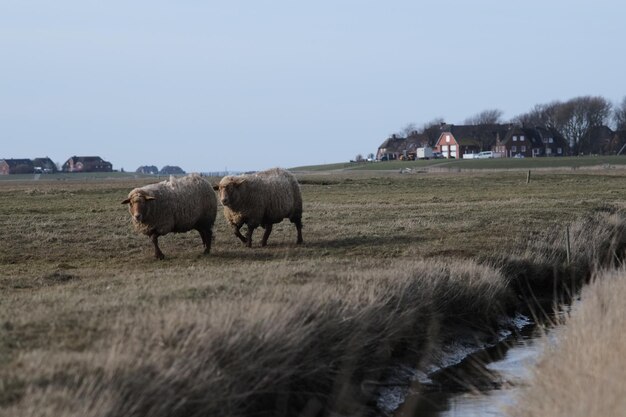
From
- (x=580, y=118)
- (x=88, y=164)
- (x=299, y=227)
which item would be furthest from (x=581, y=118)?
(x=299, y=227)

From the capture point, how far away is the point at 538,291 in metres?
23.3

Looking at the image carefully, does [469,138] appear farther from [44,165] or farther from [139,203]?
[139,203]

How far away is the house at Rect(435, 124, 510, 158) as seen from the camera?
538 feet

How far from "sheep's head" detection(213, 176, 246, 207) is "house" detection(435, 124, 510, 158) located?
13846 cm

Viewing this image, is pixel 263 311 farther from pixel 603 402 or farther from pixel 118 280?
pixel 118 280

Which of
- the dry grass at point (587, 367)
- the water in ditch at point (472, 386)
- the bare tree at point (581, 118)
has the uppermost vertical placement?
the bare tree at point (581, 118)

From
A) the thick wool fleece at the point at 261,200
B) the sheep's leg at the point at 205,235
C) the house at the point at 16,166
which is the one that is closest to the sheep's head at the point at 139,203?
the sheep's leg at the point at 205,235

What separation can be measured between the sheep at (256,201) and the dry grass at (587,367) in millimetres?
13231

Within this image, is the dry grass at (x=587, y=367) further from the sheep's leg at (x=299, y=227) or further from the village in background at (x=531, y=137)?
the village in background at (x=531, y=137)

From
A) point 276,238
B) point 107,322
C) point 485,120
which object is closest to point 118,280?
point 107,322

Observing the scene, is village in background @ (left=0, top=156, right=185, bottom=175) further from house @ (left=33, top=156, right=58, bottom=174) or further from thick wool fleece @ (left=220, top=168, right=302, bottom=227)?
thick wool fleece @ (left=220, top=168, right=302, bottom=227)

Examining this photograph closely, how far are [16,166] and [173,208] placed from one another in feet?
549

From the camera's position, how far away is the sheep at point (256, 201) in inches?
1053

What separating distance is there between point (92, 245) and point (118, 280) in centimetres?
872
